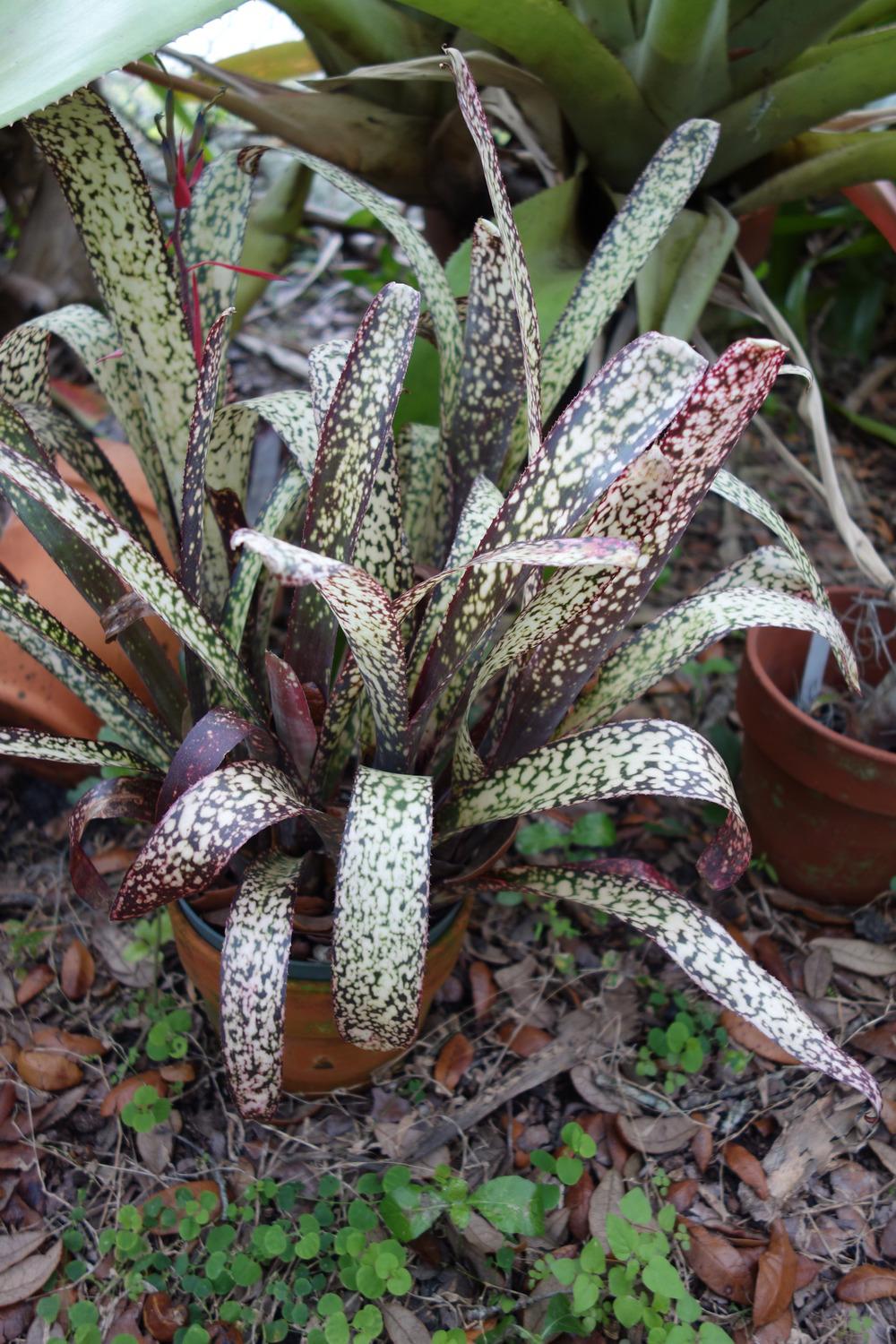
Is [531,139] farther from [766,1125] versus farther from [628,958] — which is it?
[766,1125]

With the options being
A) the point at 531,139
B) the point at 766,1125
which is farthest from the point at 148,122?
the point at 766,1125

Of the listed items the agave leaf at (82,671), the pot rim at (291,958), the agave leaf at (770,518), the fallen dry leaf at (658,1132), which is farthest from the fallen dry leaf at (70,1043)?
the agave leaf at (770,518)

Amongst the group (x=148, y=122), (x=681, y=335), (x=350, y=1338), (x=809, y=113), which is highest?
(x=148, y=122)

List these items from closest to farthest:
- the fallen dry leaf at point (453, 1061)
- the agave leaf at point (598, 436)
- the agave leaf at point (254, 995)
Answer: the agave leaf at point (598, 436) < the agave leaf at point (254, 995) < the fallen dry leaf at point (453, 1061)

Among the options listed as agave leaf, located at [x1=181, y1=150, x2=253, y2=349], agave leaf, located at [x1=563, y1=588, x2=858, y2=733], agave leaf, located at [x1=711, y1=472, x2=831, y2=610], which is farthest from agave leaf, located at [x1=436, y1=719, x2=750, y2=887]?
agave leaf, located at [x1=181, y1=150, x2=253, y2=349]

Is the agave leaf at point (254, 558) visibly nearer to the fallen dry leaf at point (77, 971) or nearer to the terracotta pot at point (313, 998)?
the terracotta pot at point (313, 998)

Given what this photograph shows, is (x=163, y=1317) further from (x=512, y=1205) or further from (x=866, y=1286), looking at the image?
(x=866, y=1286)
